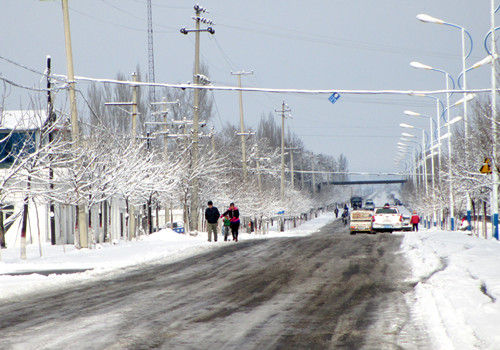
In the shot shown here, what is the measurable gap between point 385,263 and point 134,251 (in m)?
10.3

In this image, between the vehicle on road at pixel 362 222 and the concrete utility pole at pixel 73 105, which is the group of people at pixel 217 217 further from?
the vehicle on road at pixel 362 222

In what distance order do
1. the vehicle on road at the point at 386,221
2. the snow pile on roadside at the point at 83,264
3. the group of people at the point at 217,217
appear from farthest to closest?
the vehicle on road at the point at 386,221 → the group of people at the point at 217,217 → the snow pile on roadside at the point at 83,264

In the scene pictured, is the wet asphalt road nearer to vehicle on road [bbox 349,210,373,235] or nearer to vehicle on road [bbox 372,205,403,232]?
vehicle on road [bbox 372,205,403,232]

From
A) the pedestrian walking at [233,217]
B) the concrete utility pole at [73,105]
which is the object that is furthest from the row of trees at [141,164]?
the pedestrian walking at [233,217]

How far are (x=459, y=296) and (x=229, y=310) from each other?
3670 millimetres

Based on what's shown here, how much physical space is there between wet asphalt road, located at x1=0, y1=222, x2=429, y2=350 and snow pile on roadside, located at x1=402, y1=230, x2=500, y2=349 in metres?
0.30

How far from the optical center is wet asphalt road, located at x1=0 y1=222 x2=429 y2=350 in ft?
29.2

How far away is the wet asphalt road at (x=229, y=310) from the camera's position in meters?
8.91

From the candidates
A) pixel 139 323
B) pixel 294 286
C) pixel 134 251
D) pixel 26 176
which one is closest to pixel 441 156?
pixel 134 251

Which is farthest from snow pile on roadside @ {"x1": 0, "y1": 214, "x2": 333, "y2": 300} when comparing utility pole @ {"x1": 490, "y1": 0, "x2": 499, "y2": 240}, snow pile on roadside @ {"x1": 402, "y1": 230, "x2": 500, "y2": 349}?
utility pole @ {"x1": 490, "y1": 0, "x2": 499, "y2": 240}

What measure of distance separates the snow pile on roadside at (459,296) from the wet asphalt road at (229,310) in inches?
11.8

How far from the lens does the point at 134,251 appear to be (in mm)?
26688

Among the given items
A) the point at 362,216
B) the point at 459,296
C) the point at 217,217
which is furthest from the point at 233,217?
the point at 459,296

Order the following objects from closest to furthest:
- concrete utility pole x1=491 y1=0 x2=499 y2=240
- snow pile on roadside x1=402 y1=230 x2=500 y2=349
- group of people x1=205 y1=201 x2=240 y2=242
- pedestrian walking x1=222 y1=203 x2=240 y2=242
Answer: snow pile on roadside x1=402 y1=230 x2=500 y2=349, concrete utility pole x1=491 y1=0 x2=499 y2=240, group of people x1=205 y1=201 x2=240 y2=242, pedestrian walking x1=222 y1=203 x2=240 y2=242
